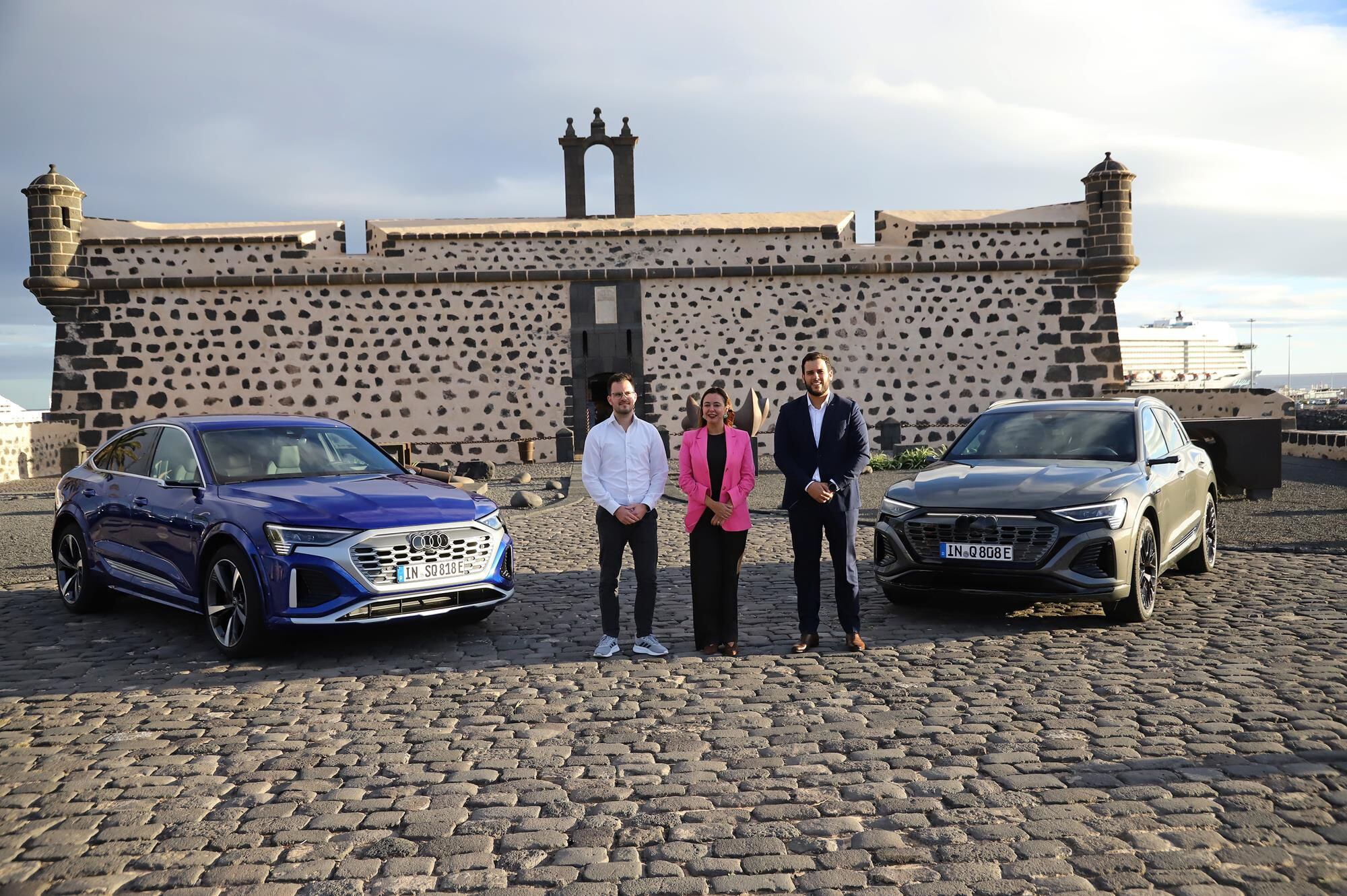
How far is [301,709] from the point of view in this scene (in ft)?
18.2

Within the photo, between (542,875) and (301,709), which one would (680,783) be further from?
(301,709)

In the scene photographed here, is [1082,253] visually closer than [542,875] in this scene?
No

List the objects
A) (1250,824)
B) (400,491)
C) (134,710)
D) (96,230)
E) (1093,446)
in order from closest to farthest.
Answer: (1250,824), (134,710), (400,491), (1093,446), (96,230)

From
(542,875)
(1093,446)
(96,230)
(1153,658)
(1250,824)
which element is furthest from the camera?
(96,230)

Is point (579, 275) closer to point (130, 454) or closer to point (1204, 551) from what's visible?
point (130, 454)

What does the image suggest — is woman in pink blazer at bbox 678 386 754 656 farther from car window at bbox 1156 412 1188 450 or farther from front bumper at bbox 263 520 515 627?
car window at bbox 1156 412 1188 450

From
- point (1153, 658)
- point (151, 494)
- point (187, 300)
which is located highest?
point (187, 300)

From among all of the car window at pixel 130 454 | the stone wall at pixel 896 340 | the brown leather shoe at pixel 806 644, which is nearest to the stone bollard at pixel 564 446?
the stone wall at pixel 896 340

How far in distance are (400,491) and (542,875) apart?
165 inches

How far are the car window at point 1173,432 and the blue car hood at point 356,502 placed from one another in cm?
560

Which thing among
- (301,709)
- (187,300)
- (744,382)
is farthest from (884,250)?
(301,709)

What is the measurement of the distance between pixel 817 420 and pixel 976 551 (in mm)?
1400

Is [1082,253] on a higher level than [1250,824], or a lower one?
higher

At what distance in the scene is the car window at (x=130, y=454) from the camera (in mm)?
8078
